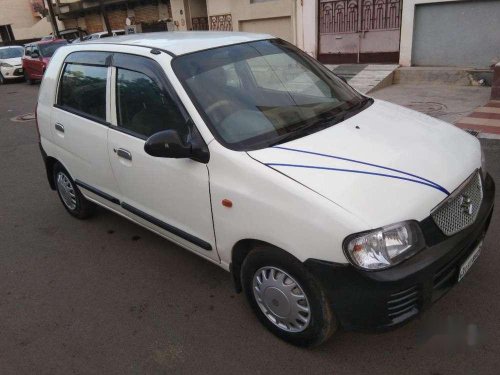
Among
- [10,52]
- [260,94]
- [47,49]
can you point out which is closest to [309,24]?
[47,49]

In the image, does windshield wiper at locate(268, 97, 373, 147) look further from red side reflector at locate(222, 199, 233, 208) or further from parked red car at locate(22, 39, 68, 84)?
parked red car at locate(22, 39, 68, 84)

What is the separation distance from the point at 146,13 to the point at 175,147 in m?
25.1

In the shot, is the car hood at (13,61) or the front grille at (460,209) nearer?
the front grille at (460,209)

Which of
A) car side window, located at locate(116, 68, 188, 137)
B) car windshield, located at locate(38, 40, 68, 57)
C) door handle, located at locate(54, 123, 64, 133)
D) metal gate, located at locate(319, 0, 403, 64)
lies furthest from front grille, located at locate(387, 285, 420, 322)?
car windshield, located at locate(38, 40, 68, 57)

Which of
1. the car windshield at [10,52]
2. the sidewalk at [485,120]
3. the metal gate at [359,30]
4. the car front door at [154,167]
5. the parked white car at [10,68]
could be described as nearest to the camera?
the car front door at [154,167]

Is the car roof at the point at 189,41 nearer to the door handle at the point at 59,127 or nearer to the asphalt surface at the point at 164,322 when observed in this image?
the door handle at the point at 59,127

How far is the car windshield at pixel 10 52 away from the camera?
63.1ft

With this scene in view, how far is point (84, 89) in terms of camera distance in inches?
147

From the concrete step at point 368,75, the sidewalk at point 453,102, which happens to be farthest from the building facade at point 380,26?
the sidewalk at point 453,102

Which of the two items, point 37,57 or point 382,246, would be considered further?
point 37,57

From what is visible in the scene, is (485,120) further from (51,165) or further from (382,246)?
(51,165)

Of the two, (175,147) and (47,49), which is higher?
(175,147)

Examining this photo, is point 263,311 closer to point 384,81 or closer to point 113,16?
point 384,81

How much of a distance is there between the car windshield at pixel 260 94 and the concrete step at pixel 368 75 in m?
6.78
